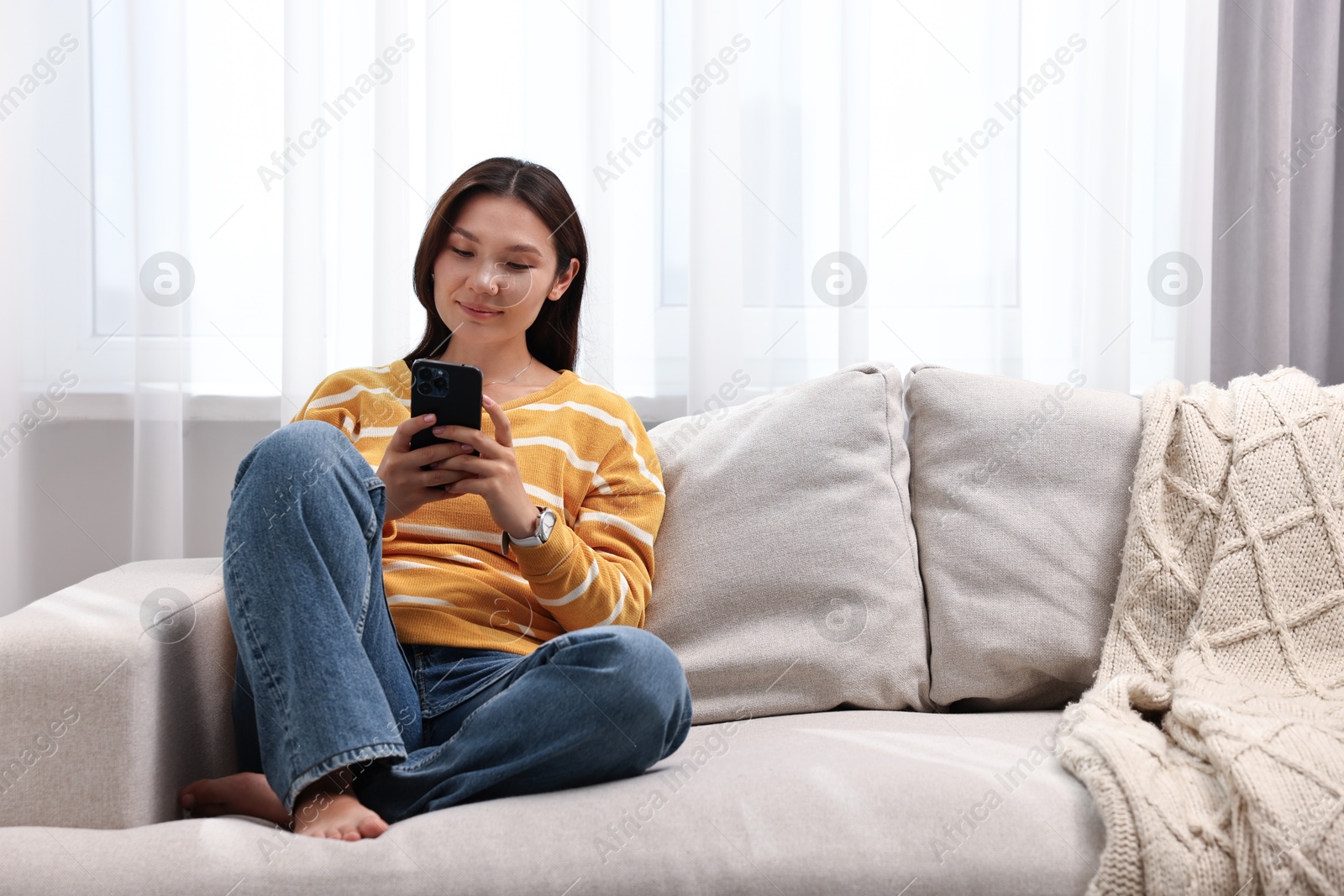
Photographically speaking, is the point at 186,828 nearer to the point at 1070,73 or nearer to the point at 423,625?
the point at 423,625

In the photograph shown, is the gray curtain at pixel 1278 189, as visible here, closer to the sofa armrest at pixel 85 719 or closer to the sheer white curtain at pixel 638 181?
the sheer white curtain at pixel 638 181

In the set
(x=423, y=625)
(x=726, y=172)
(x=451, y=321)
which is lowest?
(x=423, y=625)

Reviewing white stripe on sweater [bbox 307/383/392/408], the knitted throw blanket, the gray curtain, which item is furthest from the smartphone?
the gray curtain

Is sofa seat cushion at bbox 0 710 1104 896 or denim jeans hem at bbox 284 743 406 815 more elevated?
denim jeans hem at bbox 284 743 406 815

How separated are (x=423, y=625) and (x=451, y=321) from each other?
39 centimetres

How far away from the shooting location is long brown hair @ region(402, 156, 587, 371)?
128 centimetres

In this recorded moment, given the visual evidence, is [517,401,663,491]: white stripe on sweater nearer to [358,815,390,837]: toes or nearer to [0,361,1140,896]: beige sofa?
[0,361,1140,896]: beige sofa

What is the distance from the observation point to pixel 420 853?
83cm

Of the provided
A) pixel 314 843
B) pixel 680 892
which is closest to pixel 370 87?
pixel 314 843

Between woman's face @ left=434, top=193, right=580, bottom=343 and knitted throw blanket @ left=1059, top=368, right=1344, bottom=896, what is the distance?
799mm

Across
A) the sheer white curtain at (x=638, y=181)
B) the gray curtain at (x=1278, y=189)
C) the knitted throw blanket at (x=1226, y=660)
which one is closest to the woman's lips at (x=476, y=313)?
the sheer white curtain at (x=638, y=181)

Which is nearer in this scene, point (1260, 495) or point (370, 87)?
point (1260, 495)

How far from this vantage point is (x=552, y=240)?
1.31 m

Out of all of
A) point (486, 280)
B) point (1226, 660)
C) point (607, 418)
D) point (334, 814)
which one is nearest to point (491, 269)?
point (486, 280)
